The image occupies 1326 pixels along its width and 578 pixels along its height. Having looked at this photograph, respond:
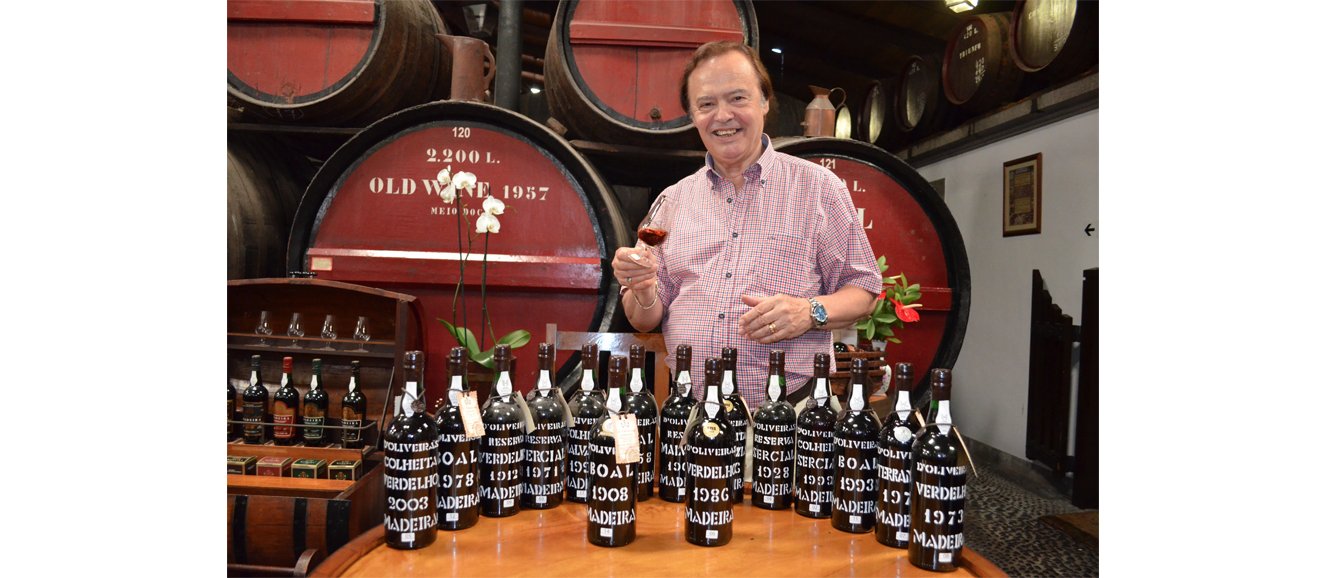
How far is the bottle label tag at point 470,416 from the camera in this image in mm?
1105

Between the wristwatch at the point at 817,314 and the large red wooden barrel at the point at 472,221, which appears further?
the large red wooden barrel at the point at 472,221

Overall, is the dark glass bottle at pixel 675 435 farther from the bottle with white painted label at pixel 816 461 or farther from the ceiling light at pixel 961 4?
the ceiling light at pixel 961 4

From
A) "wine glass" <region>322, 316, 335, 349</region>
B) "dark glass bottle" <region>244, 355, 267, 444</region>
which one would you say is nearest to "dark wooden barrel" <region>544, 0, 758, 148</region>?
"wine glass" <region>322, 316, 335, 349</region>

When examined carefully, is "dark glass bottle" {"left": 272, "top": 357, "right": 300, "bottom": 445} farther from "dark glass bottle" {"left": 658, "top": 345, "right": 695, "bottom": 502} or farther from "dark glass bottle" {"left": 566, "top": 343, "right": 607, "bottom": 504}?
"dark glass bottle" {"left": 658, "top": 345, "right": 695, "bottom": 502}

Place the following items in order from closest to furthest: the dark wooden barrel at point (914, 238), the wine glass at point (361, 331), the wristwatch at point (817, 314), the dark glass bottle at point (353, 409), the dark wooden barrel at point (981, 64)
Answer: the wristwatch at point (817, 314) < the dark glass bottle at point (353, 409) < the wine glass at point (361, 331) < the dark wooden barrel at point (914, 238) < the dark wooden barrel at point (981, 64)

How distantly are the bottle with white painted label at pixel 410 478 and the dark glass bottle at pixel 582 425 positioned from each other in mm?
277

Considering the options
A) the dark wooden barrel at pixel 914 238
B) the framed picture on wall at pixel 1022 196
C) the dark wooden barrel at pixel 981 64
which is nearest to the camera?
the dark wooden barrel at pixel 914 238

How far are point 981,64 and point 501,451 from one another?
3.35 meters

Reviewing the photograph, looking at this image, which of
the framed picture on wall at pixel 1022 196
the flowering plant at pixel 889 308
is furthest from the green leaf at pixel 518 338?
the framed picture on wall at pixel 1022 196

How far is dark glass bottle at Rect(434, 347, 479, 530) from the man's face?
845 millimetres

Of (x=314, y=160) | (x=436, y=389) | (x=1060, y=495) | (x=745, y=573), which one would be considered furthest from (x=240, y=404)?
(x=1060, y=495)

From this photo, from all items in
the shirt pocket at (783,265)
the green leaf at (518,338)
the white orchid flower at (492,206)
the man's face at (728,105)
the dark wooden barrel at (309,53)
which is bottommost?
the green leaf at (518,338)

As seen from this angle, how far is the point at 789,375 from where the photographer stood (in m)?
1.70

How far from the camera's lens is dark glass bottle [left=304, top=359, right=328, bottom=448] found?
201cm
